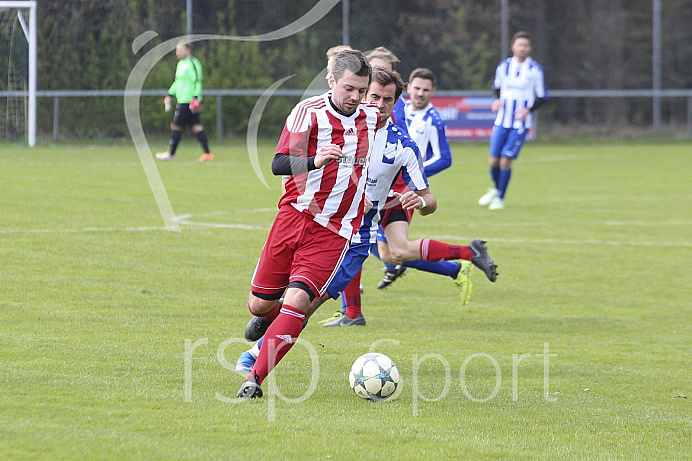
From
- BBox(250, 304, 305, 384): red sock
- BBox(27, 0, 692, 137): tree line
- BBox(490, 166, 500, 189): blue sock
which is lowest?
BBox(250, 304, 305, 384): red sock

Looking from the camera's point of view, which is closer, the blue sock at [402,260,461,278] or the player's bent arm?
the player's bent arm

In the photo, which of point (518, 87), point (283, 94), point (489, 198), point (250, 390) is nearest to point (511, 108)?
point (518, 87)

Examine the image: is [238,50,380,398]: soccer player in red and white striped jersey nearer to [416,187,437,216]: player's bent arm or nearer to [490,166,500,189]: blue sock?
[416,187,437,216]: player's bent arm

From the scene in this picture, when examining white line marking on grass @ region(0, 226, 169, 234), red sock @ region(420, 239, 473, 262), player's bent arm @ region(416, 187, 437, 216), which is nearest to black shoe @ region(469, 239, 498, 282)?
red sock @ region(420, 239, 473, 262)

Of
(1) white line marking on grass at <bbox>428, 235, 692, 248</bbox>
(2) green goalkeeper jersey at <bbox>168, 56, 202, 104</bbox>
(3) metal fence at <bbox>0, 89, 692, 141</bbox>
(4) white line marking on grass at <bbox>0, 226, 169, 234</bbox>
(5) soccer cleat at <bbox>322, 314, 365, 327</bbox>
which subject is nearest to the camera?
(5) soccer cleat at <bbox>322, 314, 365, 327</bbox>

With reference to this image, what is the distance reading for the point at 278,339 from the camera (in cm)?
490

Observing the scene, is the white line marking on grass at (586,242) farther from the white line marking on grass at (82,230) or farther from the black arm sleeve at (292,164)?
the black arm sleeve at (292,164)

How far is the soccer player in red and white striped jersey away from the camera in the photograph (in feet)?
16.5

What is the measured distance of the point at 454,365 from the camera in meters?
5.90

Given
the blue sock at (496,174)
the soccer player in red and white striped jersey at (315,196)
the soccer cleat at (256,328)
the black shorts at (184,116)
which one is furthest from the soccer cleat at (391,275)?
the black shorts at (184,116)

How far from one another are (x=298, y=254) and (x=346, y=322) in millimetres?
1985

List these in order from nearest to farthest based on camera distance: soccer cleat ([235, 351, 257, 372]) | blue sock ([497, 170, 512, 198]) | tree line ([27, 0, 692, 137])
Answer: soccer cleat ([235, 351, 257, 372]), blue sock ([497, 170, 512, 198]), tree line ([27, 0, 692, 137])

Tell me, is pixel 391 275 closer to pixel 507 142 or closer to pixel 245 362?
pixel 245 362

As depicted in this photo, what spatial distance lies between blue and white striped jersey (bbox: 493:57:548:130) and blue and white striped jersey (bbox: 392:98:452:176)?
6.00m
